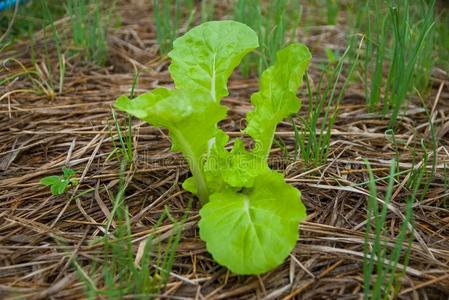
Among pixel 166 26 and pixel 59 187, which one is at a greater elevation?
pixel 166 26

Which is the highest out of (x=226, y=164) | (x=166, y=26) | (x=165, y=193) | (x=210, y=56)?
(x=210, y=56)

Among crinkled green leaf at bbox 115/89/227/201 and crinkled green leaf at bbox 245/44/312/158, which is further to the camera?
crinkled green leaf at bbox 245/44/312/158

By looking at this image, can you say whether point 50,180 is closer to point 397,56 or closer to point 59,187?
point 59,187

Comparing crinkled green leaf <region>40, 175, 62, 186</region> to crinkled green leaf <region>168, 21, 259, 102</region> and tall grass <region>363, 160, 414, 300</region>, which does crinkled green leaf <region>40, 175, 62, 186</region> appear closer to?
crinkled green leaf <region>168, 21, 259, 102</region>

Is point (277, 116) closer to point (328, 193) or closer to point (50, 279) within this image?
point (328, 193)

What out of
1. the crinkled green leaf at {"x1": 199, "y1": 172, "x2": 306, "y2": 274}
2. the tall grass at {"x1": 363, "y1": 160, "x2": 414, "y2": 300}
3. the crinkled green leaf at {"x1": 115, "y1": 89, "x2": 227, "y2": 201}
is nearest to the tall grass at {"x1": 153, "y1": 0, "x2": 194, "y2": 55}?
the crinkled green leaf at {"x1": 115, "y1": 89, "x2": 227, "y2": 201}

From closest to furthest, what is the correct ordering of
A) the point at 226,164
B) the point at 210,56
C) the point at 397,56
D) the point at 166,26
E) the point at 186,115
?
1. the point at 186,115
2. the point at 226,164
3. the point at 210,56
4. the point at 397,56
5. the point at 166,26

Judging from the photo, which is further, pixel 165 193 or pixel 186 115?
pixel 165 193

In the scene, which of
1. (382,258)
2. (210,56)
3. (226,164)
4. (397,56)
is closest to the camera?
(382,258)

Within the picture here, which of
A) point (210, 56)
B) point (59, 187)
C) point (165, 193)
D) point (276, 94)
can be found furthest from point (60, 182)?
point (276, 94)
